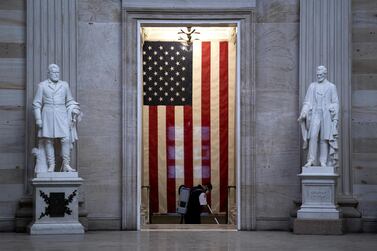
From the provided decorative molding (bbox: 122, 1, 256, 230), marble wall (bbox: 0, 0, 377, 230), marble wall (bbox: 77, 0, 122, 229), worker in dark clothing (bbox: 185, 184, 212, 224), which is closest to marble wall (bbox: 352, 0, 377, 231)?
marble wall (bbox: 0, 0, 377, 230)

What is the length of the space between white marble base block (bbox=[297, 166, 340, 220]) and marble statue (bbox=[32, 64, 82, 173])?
433 centimetres

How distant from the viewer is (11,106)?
1659cm

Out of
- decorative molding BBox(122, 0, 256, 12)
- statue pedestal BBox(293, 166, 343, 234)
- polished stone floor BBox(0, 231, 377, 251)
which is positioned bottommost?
polished stone floor BBox(0, 231, 377, 251)

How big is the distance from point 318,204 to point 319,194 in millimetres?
189

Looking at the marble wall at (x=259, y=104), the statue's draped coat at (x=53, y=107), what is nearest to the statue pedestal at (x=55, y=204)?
the statue's draped coat at (x=53, y=107)

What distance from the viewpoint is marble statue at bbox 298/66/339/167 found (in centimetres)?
1564

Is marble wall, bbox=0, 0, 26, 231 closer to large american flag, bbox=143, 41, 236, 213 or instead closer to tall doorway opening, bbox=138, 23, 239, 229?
tall doorway opening, bbox=138, 23, 239, 229

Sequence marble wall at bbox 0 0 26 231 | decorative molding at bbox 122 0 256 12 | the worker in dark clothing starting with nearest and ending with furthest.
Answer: marble wall at bbox 0 0 26 231, decorative molding at bbox 122 0 256 12, the worker in dark clothing

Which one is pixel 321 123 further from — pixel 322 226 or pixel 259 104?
pixel 322 226

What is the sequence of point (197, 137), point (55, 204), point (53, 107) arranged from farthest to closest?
point (197, 137)
point (53, 107)
point (55, 204)

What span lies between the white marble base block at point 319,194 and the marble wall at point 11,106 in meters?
5.48

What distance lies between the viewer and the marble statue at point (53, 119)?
50.5ft

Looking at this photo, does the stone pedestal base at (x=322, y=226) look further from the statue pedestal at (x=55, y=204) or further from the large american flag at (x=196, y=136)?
the large american flag at (x=196, y=136)

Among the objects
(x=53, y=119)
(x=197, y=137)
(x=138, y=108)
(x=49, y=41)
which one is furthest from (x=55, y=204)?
(x=197, y=137)
